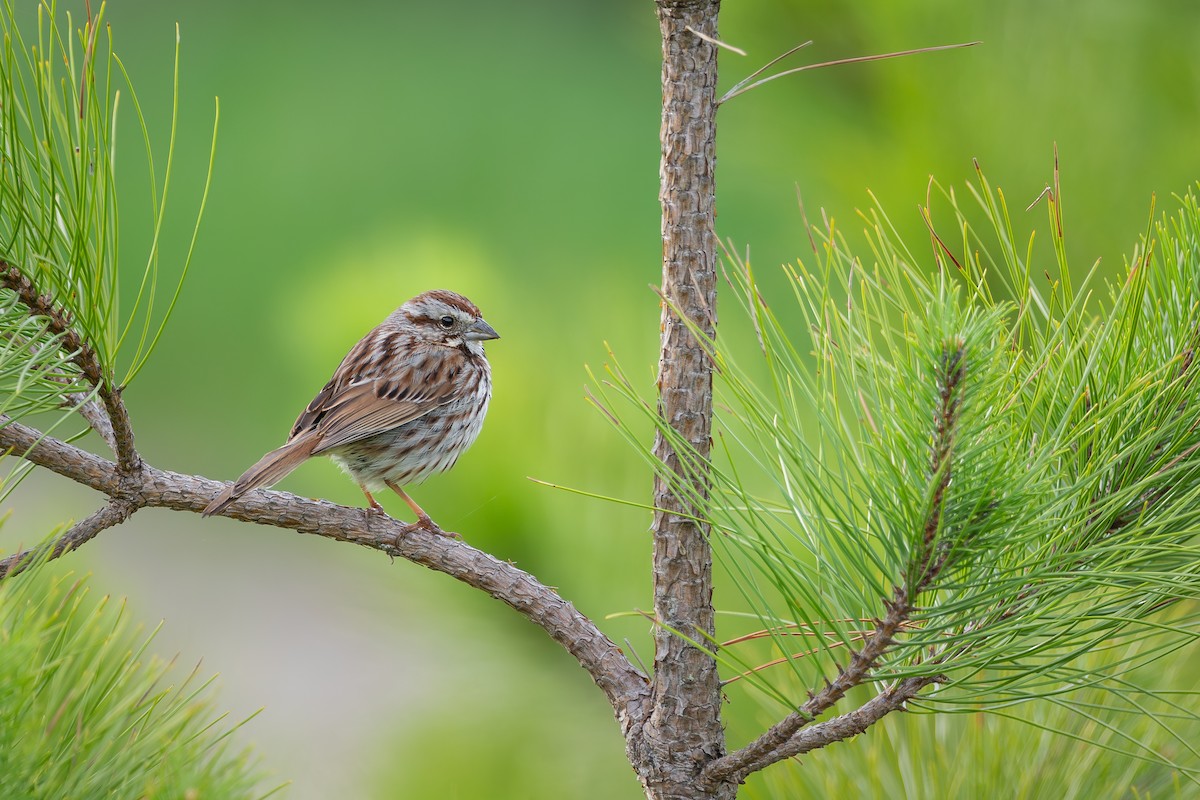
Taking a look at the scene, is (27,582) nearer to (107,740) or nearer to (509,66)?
(107,740)

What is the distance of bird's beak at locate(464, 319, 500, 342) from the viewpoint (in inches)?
95.3

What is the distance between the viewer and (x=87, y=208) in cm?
97

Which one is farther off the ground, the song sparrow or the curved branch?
the song sparrow

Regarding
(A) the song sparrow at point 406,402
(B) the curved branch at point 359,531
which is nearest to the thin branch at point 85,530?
(B) the curved branch at point 359,531

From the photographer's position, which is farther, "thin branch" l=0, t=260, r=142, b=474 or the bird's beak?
the bird's beak

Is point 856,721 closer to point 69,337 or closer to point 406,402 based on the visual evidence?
point 69,337

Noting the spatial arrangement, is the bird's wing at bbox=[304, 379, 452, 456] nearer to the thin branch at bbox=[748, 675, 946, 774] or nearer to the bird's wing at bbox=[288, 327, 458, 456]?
the bird's wing at bbox=[288, 327, 458, 456]

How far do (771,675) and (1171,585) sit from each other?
0.74 meters

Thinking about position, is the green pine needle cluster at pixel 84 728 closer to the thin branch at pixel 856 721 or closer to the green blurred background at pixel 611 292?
the thin branch at pixel 856 721

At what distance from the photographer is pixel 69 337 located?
0.99 metres

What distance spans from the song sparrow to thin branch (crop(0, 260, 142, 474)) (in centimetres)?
90

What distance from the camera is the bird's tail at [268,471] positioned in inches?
45.6

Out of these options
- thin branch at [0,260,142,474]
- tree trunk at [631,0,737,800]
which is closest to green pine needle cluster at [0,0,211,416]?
thin branch at [0,260,142,474]

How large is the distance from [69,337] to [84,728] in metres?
0.32
